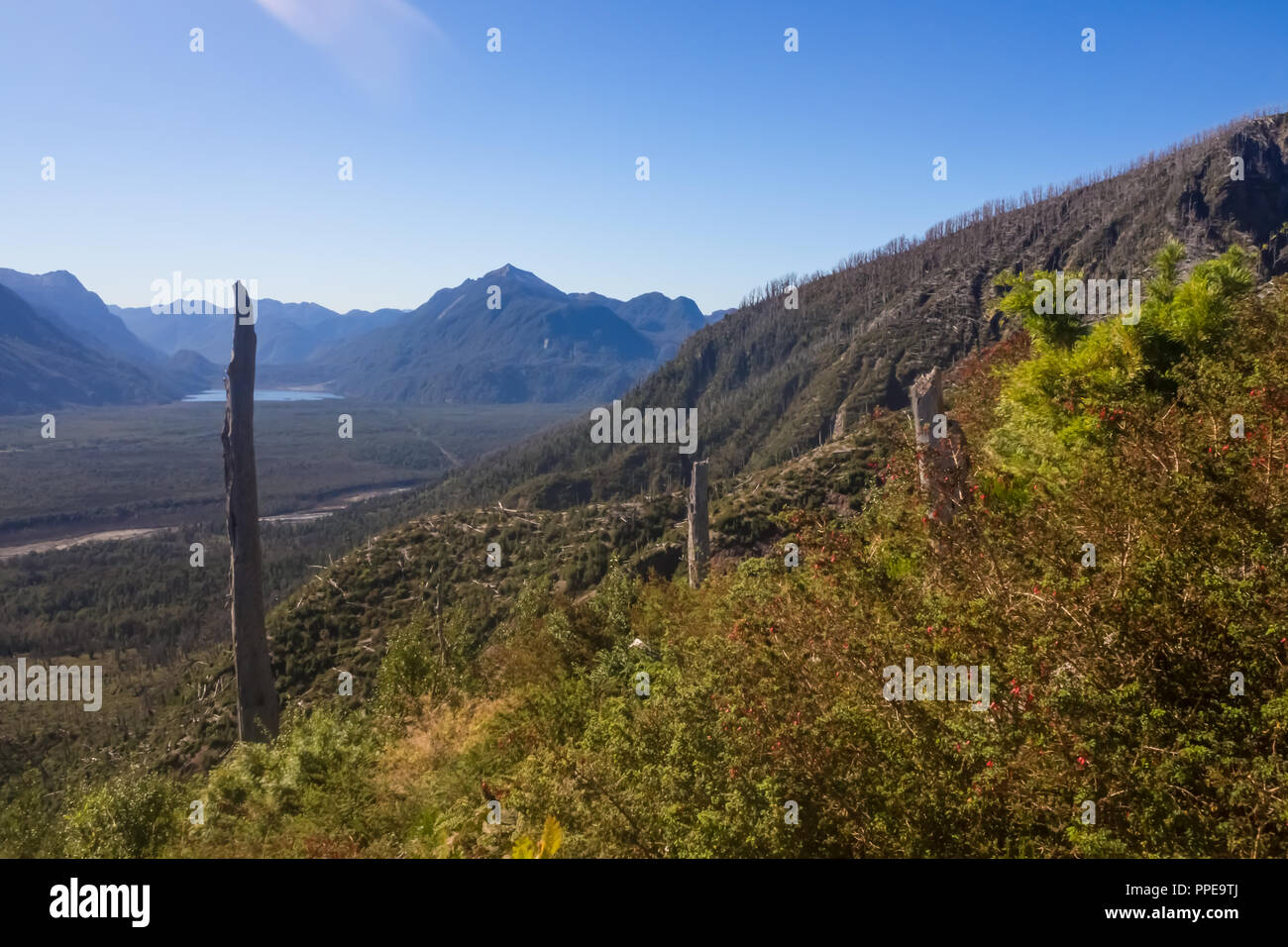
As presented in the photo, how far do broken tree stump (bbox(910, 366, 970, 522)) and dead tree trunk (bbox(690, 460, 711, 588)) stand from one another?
6.30 meters

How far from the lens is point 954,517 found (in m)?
7.00

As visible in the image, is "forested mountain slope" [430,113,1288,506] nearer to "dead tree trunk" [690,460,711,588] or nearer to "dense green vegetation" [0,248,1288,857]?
"dead tree trunk" [690,460,711,588]

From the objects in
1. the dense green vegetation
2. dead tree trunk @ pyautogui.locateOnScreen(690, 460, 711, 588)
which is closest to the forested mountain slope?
dead tree trunk @ pyautogui.locateOnScreen(690, 460, 711, 588)

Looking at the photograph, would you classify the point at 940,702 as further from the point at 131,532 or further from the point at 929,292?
the point at 131,532

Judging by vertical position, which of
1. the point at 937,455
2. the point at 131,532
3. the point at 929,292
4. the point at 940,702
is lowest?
the point at 131,532

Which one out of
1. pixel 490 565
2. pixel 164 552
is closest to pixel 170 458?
pixel 164 552

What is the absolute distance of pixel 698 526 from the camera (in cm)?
1490

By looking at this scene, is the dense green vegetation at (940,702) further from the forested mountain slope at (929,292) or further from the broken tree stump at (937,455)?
the forested mountain slope at (929,292)

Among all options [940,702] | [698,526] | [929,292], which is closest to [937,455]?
[940,702]

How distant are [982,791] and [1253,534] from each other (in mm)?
2464

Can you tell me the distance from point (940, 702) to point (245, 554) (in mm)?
10816

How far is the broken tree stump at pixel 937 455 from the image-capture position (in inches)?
302

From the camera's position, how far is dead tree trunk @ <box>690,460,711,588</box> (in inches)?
567
